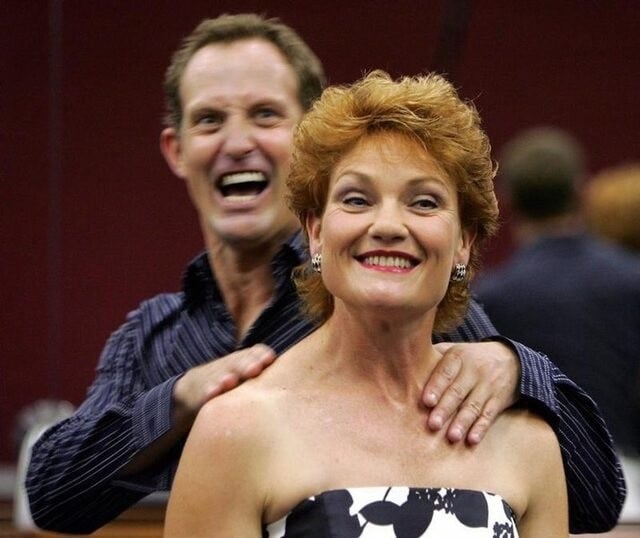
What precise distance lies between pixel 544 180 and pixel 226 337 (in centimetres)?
145

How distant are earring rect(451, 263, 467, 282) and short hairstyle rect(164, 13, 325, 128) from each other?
53cm

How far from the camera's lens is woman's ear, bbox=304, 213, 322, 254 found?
2.12m

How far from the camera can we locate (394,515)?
1968 mm

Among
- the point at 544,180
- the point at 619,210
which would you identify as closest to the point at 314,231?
the point at 544,180

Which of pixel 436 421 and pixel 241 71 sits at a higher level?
pixel 241 71

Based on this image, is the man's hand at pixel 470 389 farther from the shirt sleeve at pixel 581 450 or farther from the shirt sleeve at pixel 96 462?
the shirt sleeve at pixel 96 462

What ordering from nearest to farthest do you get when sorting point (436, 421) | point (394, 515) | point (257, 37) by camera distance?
point (394, 515) < point (436, 421) < point (257, 37)

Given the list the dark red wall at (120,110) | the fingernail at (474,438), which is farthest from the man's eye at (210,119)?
the dark red wall at (120,110)

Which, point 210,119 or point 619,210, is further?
point 619,210

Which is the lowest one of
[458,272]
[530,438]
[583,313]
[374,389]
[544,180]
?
[583,313]

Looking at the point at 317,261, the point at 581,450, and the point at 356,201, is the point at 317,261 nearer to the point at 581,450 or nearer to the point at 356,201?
the point at 356,201

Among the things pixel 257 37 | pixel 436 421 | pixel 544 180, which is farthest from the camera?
pixel 544 180

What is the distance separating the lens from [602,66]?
18.6ft

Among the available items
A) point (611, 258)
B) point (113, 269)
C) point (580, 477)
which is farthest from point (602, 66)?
point (580, 477)
